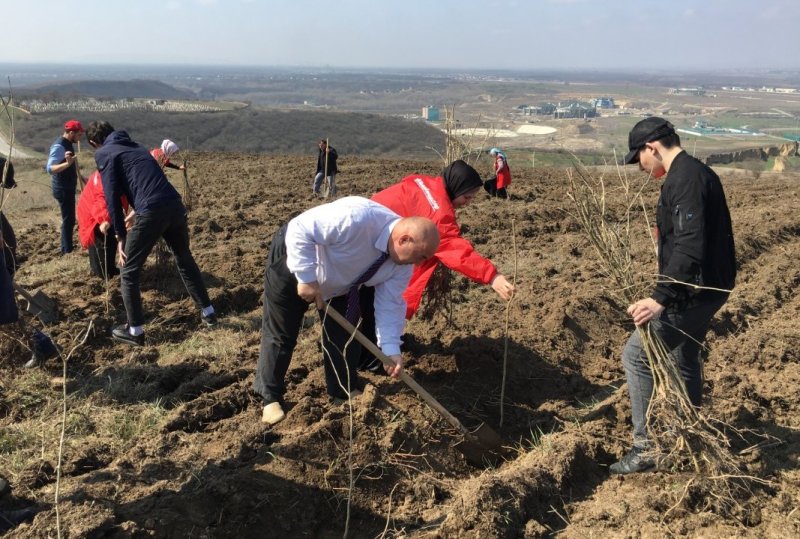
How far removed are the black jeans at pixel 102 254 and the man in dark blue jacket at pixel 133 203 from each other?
42.6 inches

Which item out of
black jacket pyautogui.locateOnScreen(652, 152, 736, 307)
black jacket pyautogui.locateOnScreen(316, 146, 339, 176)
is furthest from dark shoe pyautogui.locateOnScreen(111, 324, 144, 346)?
black jacket pyautogui.locateOnScreen(316, 146, 339, 176)

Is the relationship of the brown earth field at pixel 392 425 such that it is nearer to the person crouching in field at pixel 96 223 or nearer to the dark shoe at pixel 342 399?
the dark shoe at pixel 342 399

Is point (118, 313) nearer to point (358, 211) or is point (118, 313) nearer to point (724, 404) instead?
point (358, 211)

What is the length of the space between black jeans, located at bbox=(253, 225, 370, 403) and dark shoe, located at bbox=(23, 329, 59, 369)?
69.9 inches

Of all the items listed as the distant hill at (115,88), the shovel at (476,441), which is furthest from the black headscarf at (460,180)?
the distant hill at (115,88)

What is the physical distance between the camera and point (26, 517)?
2391 mm

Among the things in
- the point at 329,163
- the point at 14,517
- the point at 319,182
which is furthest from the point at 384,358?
the point at 319,182

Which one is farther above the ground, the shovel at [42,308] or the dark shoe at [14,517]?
the shovel at [42,308]

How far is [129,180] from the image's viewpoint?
14.0 feet

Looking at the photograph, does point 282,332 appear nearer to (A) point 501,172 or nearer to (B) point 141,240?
(B) point 141,240

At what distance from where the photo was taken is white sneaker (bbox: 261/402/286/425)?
327 centimetres

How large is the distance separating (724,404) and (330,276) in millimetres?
2604

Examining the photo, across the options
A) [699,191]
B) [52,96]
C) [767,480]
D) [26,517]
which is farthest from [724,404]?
[52,96]

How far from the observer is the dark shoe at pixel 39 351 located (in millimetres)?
3990
